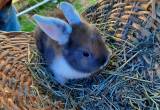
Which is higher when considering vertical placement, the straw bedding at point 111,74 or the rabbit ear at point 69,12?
the rabbit ear at point 69,12

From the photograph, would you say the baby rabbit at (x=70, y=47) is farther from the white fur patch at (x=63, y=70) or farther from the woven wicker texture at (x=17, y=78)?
the woven wicker texture at (x=17, y=78)

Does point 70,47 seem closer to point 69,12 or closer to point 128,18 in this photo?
point 69,12

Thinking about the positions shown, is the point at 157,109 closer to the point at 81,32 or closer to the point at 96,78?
the point at 96,78

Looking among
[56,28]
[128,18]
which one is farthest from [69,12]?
[128,18]

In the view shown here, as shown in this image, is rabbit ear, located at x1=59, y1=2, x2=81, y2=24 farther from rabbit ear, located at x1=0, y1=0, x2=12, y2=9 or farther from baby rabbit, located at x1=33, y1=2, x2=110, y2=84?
rabbit ear, located at x1=0, y1=0, x2=12, y2=9

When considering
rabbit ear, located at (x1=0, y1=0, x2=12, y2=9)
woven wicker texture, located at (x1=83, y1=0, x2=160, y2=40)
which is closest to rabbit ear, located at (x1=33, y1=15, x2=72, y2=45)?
woven wicker texture, located at (x1=83, y1=0, x2=160, y2=40)

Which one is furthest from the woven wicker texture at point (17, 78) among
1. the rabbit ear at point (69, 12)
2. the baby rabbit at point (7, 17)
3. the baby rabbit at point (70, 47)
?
the baby rabbit at point (7, 17)

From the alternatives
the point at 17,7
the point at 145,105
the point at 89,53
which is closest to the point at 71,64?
the point at 89,53
